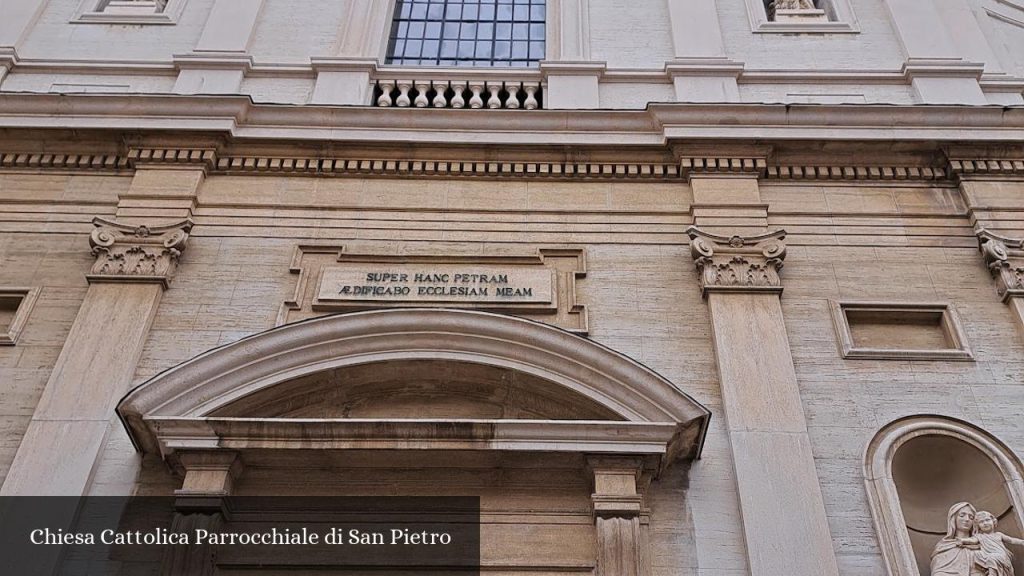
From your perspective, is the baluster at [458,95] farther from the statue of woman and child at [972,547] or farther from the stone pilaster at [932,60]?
the statue of woman and child at [972,547]

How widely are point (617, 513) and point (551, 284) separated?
8.36 feet

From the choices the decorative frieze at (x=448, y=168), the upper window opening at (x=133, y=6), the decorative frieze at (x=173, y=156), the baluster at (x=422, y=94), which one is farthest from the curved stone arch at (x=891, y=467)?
the upper window opening at (x=133, y=6)

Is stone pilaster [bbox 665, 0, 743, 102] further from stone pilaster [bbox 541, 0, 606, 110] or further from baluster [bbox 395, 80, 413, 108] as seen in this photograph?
baluster [bbox 395, 80, 413, 108]

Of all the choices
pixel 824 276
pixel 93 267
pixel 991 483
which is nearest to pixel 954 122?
pixel 824 276

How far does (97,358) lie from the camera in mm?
8594

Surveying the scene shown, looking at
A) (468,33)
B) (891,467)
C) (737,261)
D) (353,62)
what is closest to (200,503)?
(737,261)

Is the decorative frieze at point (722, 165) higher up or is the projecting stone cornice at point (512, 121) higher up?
the projecting stone cornice at point (512, 121)

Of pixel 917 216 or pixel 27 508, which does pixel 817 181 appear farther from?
pixel 27 508

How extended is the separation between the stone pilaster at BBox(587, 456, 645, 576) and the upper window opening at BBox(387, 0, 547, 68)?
633 cm

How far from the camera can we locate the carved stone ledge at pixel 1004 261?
9158 millimetres

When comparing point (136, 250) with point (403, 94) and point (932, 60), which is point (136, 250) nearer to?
point (403, 94)

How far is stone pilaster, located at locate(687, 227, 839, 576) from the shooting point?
291 inches

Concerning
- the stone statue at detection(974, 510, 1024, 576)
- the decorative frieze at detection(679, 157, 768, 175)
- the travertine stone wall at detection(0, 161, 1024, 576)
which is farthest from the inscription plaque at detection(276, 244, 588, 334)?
the stone statue at detection(974, 510, 1024, 576)

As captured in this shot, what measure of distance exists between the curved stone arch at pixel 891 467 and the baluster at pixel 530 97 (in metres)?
5.20
